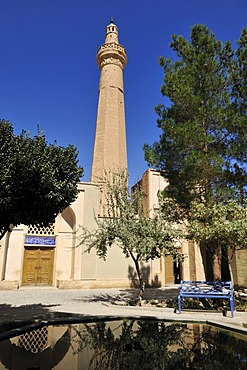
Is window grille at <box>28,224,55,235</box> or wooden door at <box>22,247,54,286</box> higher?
window grille at <box>28,224,55,235</box>

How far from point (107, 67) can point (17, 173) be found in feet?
78.4

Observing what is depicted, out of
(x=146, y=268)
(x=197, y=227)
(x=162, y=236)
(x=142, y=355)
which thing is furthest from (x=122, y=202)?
(x=146, y=268)

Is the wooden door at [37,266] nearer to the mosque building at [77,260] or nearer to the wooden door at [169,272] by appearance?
the mosque building at [77,260]

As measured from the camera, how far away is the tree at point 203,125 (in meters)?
10.3

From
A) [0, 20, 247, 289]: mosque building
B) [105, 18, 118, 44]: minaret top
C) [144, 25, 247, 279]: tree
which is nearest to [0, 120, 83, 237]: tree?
[144, 25, 247, 279]: tree

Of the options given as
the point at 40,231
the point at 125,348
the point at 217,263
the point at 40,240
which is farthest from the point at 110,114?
the point at 125,348

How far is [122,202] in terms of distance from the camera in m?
11.1

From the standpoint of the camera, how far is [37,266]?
62.2 ft

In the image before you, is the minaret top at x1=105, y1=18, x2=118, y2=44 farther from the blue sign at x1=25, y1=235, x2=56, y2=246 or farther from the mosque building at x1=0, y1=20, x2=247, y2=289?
the blue sign at x1=25, y1=235, x2=56, y2=246

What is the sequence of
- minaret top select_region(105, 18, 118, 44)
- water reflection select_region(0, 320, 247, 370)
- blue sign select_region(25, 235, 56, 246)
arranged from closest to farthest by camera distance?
water reflection select_region(0, 320, 247, 370), blue sign select_region(25, 235, 56, 246), minaret top select_region(105, 18, 118, 44)

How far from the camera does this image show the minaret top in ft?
99.6

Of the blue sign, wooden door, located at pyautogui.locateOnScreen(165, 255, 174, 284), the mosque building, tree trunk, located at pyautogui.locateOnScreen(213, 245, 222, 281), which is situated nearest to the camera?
tree trunk, located at pyautogui.locateOnScreen(213, 245, 222, 281)

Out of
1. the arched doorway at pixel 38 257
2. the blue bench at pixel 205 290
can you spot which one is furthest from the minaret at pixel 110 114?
the blue bench at pixel 205 290

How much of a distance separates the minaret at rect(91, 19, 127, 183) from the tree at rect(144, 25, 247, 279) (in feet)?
40.9
